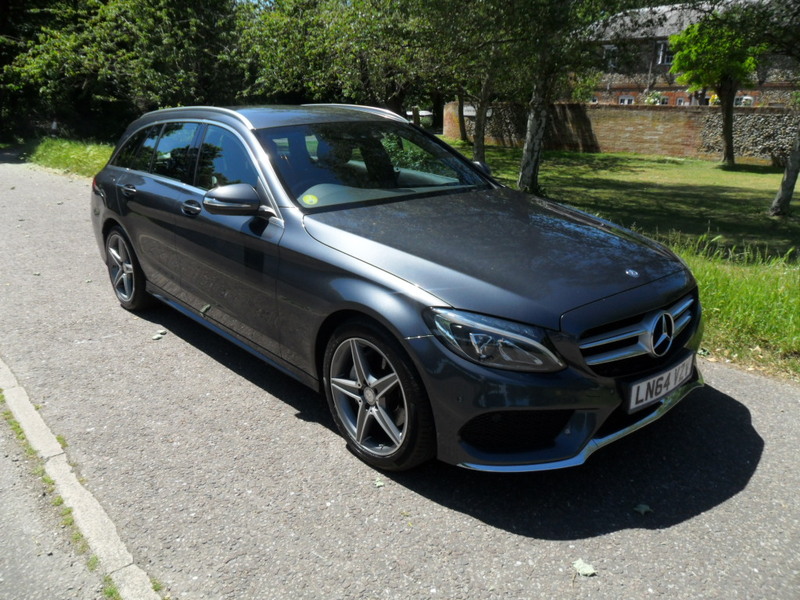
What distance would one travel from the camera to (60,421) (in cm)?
404

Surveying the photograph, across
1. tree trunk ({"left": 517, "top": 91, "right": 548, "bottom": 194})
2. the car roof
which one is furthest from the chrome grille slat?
tree trunk ({"left": 517, "top": 91, "right": 548, "bottom": 194})

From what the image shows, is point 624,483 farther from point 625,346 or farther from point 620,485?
point 625,346

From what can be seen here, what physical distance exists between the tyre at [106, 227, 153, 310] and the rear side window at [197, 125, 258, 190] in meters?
1.37

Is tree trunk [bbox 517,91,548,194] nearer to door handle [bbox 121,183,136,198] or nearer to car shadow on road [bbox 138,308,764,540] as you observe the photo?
door handle [bbox 121,183,136,198]

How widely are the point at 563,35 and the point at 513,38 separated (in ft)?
2.82

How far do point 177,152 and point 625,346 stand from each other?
350cm

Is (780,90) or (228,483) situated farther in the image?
(780,90)

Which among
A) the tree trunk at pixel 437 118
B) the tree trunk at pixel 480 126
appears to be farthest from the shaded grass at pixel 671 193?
the tree trunk at pixel 437 118

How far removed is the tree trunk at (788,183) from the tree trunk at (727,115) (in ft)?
46.2

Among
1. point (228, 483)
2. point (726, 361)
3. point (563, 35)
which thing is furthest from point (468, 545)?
point (563, 35)

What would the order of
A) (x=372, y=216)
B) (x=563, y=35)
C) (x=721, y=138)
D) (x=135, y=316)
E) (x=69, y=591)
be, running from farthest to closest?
(x=721, y=138) → (x=563, y=35) → (x=135, y=316) → (x=372, y=216) → (x=69, y=591)

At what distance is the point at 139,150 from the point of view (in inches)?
221

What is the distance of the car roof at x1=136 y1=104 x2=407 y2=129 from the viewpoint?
4.46m

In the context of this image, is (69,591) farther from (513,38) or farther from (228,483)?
(513,38)
